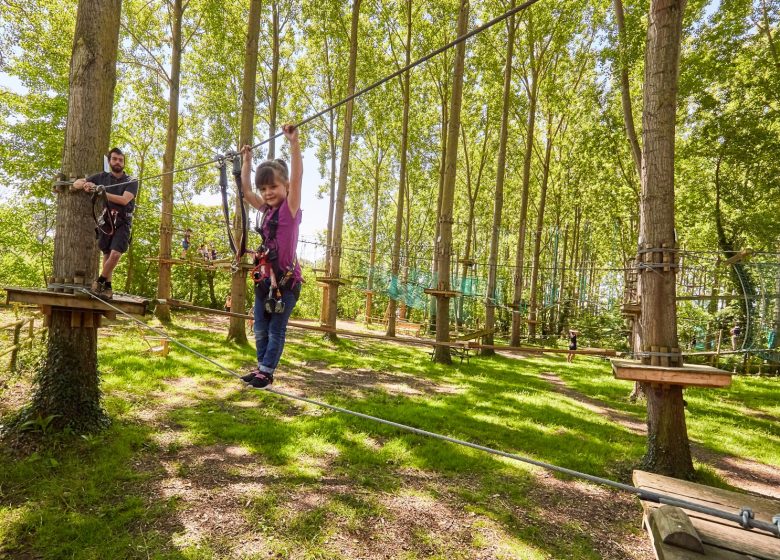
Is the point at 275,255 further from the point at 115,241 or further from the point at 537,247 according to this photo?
the point at 537,247

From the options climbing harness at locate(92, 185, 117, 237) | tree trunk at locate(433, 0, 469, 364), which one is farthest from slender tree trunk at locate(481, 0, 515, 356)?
climbing harness at locate(92, 185, 117, 237)

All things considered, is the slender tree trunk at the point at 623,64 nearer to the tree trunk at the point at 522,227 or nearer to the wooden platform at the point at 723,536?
the tree trunk at the point at 522,227

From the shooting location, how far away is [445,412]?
6516 mm

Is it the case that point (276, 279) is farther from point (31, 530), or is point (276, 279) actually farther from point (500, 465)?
point (500, 465)

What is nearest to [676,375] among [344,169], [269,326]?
[269,326]

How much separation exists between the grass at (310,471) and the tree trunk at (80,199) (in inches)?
15.1

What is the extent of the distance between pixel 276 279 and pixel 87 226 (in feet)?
9.99

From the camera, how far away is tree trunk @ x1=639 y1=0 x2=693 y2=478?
4254 millimetres

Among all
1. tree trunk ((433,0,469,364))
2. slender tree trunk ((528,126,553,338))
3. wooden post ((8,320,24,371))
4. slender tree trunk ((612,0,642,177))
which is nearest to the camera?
wooden post ((8,320,24,371))

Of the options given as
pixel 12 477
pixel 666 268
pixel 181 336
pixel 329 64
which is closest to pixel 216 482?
pixel 12 477

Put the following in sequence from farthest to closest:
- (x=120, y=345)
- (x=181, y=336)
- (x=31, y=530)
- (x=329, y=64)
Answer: (x=329, y=64) → (x=181, y=336) → (x=120, y=345) → (x=31, y=530)

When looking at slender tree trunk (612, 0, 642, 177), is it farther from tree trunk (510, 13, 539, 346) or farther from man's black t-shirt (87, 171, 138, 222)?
man's black t-shirt (87, 171, 138, 222)

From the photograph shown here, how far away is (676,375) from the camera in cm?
356

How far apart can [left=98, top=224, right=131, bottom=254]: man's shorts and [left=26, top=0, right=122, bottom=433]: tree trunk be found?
20 cm
